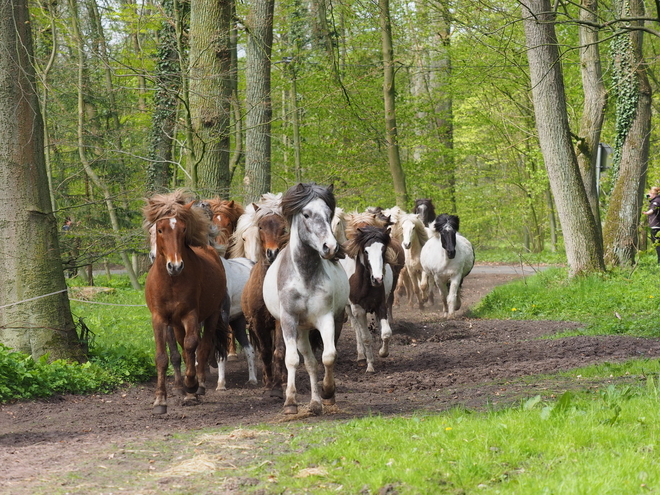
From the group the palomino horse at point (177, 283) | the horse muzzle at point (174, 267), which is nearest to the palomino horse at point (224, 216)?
the palomino horse at point (177, 283)

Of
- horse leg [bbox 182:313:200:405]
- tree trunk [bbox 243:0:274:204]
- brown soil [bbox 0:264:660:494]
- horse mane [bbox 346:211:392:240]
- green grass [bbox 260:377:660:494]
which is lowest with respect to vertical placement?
brown soil [bbox 0:264:660:494]

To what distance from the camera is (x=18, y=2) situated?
9.44m

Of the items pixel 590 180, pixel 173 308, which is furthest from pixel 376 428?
pixel 590 180

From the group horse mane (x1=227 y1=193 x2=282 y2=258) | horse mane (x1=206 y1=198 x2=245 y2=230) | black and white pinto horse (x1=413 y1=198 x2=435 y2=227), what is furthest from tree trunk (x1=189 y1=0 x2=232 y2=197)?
black and white pinto horse (x1=413 y1=198 x2=435 y2=227)

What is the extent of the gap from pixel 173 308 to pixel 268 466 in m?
3.40

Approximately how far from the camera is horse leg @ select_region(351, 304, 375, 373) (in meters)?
10.6

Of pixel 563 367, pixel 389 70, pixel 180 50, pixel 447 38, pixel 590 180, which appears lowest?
pixel 563 367

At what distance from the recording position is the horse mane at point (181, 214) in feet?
26.9

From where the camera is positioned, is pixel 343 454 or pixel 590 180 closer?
pixel 343 454

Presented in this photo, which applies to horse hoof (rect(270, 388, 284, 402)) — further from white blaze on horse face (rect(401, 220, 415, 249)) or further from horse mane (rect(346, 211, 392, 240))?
white blaze on horse face (rect(401, 220, 415, 249))

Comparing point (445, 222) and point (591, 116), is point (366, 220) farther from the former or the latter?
point (591, 116)

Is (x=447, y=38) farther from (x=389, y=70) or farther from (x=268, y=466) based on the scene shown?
(x=268, y=466)

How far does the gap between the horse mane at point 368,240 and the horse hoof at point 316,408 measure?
3.81m

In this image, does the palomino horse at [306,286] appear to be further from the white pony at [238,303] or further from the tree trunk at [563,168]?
the tree trunk at [563,168]
